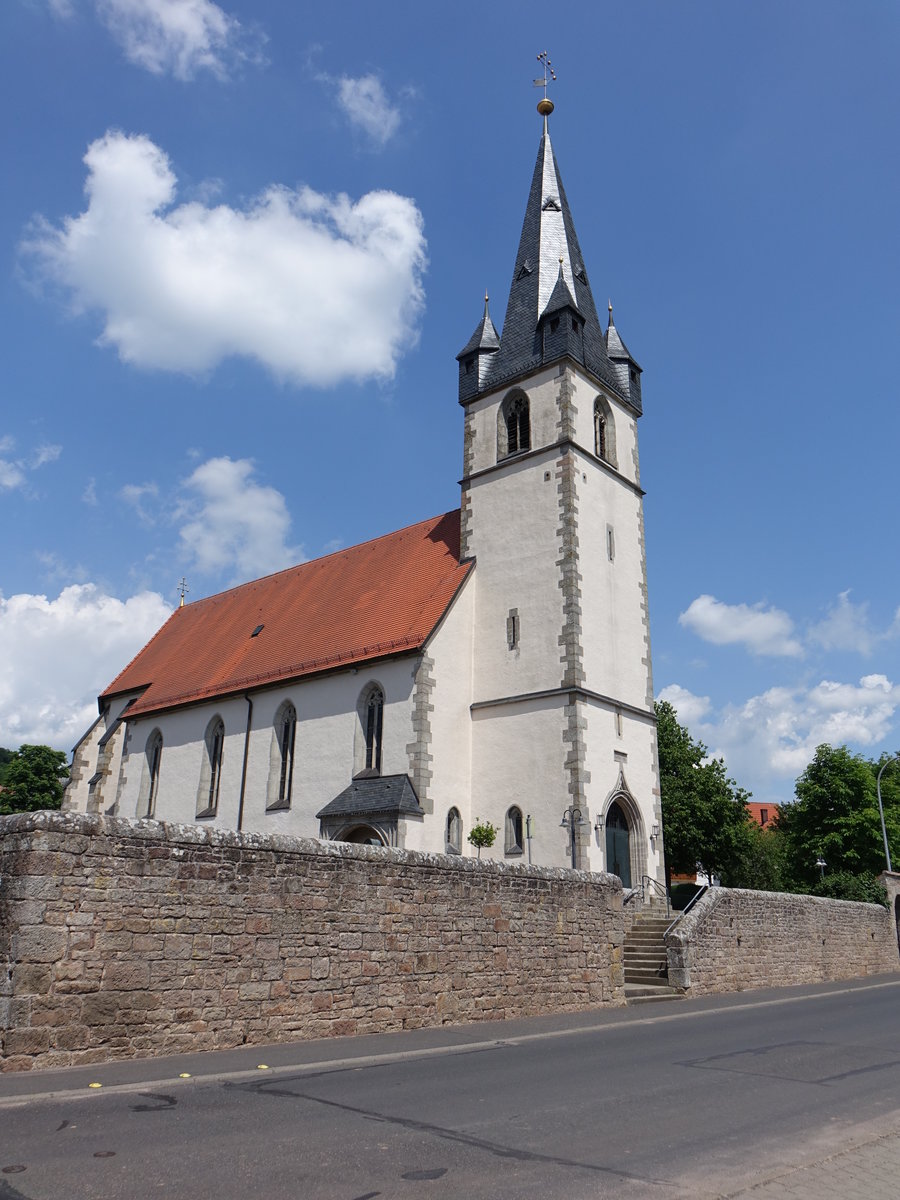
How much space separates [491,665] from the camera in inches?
928

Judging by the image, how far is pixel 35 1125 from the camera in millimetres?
5934

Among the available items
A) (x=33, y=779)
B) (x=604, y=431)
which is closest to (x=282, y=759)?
(x=604, y=431)

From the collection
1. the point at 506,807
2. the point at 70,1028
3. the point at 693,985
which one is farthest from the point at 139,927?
the point at 506,807

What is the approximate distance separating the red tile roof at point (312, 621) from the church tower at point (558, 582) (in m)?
1.67

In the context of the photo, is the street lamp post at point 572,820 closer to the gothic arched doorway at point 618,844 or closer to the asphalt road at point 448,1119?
the gothic arched doorway at point 618,844

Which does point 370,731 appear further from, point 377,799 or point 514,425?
point 514,425

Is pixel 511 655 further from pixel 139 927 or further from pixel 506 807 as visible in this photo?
pixel 139 927

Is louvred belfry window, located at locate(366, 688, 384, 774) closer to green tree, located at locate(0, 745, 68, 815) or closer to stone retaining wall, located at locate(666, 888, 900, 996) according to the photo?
stone retaining wall, located at locate(666, 888, 900, 996)

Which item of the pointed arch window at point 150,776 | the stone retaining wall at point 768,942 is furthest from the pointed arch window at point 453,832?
the pointed arch window at point 150,776

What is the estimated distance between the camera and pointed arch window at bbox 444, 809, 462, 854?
2200cm

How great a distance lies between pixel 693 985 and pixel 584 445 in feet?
44.6

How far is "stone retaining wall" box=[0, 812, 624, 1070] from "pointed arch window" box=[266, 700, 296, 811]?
42.6 ft

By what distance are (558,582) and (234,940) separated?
1520 centimetres

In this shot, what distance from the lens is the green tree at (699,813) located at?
A: 3616 centimetres
